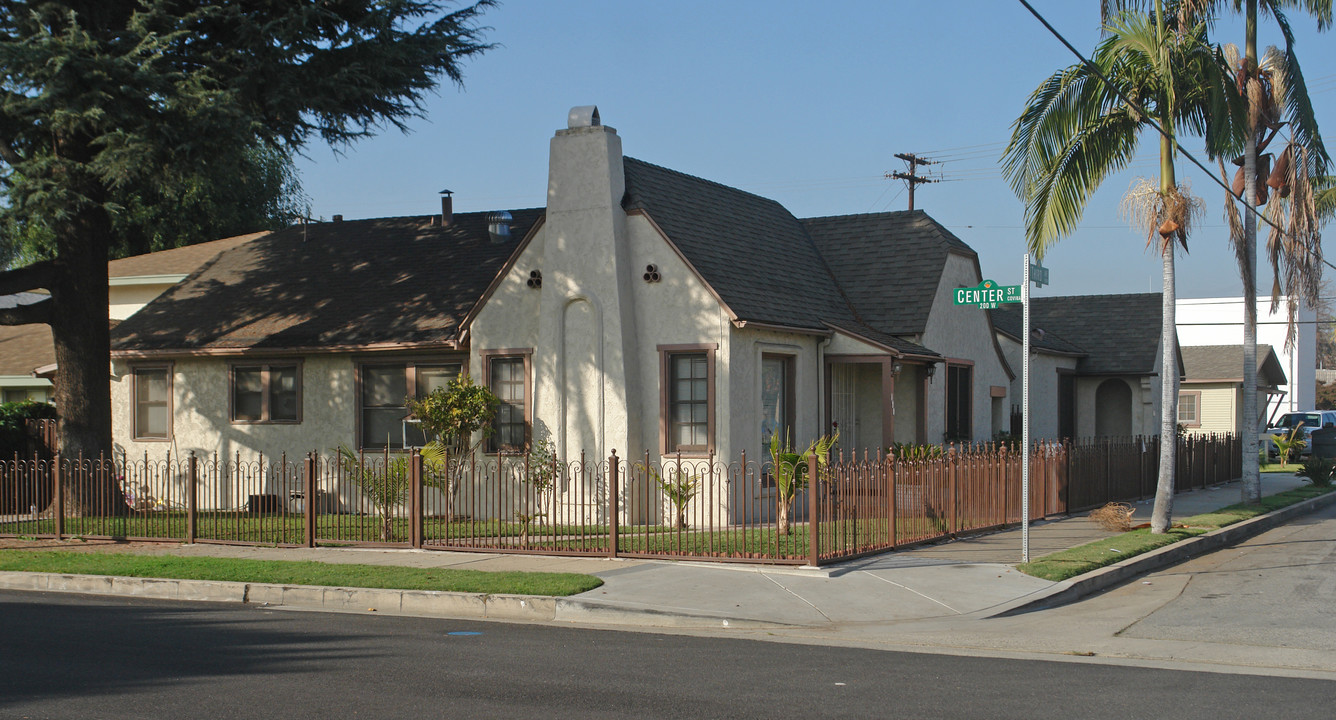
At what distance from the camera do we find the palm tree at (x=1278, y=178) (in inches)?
805

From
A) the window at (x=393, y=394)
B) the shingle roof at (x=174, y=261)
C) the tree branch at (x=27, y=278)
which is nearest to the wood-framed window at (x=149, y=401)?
the tree branch at (x=27, y=278)

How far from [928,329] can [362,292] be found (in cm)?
1064

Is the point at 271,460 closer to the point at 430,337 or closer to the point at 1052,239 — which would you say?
the point at 430,337

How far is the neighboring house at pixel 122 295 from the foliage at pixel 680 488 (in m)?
14.7

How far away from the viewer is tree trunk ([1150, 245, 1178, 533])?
671 inches

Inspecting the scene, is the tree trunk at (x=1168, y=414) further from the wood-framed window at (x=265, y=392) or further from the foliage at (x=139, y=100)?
the wood-framed window at (x=265, y=392)

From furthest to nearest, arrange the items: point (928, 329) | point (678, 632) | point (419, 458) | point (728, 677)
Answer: point (928, 329)
point (419, 458)
point (678, 632)
point (728, 677)

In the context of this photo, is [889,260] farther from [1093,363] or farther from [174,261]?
[174,261]

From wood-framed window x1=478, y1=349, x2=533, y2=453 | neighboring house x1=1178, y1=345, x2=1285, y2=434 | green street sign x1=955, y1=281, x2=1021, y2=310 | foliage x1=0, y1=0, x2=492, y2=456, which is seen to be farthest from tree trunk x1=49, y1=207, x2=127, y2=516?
neighboring house x1=1178, y1=345, x2=1285, y2=434

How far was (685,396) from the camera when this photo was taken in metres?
18.1

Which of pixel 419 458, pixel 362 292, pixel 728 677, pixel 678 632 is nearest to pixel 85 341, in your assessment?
pixel 362 292

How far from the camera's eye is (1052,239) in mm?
17641

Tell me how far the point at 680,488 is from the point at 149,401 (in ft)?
40.4

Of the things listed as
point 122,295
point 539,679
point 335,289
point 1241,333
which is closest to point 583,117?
point 335,289
